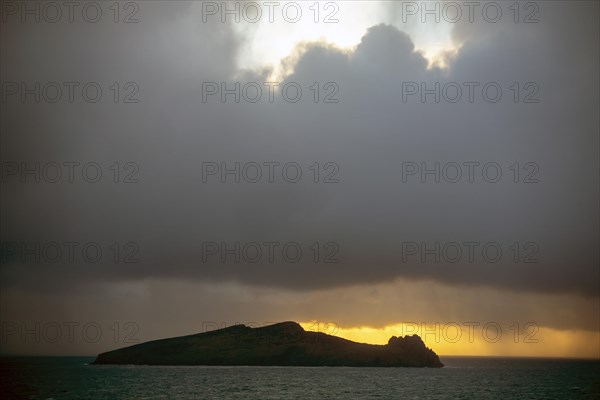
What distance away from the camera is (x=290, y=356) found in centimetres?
7712

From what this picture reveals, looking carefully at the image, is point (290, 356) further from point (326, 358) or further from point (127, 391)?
point (127, 391)

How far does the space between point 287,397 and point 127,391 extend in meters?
8.96

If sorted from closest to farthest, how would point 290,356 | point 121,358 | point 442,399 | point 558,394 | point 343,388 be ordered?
point 442,399, point 558,394, point 343,388, point 290,356, point 121,358

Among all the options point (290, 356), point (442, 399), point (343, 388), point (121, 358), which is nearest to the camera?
point (442, 399)

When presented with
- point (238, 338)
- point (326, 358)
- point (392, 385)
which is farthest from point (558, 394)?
point (238, 338)

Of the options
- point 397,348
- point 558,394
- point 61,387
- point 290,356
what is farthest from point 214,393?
point 397,348

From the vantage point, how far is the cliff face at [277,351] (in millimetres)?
76625

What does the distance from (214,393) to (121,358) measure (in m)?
45.4

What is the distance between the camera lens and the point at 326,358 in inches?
3061

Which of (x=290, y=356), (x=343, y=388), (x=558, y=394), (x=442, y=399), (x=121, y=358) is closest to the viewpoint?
(x=442, y=399)

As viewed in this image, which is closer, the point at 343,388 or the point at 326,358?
the point at 343,388

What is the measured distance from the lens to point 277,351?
77.7 meters

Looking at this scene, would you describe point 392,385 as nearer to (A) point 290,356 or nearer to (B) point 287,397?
(B) point 287,397

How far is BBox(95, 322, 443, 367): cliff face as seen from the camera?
251ft
